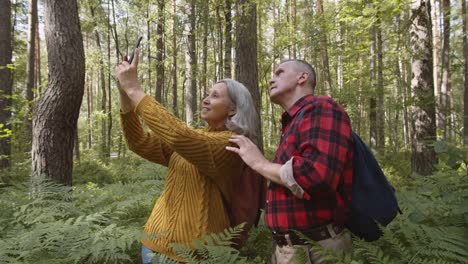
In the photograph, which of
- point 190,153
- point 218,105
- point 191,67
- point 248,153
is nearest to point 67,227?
point 190,153

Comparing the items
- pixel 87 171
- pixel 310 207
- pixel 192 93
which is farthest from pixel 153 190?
pixel 87 171

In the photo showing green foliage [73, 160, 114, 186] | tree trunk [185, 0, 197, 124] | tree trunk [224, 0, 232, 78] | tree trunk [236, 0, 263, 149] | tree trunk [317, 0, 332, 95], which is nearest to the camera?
tree trunk [236, 0, 263, 149]

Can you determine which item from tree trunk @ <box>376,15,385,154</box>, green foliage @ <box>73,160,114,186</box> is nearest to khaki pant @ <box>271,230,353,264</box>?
green foliage @ <box>73,160,114,186</box>

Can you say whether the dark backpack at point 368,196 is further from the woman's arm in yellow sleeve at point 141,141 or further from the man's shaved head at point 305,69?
the woman's arm in yellow sleeve at point 141,141

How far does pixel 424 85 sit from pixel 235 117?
7326 millimetres

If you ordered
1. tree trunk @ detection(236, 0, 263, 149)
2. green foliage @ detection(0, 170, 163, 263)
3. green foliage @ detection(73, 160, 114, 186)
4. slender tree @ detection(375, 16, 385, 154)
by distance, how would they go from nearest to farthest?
green foliage @ detection(0, 170, 163, 263) → tree trunk @ detection(236, 0, 263, 149) → green foliage @ detection(73, 160, 114, 186) → slender tree @ detection(375, 16, 385, 154)

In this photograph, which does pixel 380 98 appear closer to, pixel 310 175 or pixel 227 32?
pixel 227 32

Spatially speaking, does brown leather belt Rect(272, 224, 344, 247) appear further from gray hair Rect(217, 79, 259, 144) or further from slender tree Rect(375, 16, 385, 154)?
slender tree Rect(375, 16, 385, 154)

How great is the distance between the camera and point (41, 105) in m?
4.97

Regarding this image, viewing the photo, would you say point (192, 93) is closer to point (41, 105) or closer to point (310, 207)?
point (41, 105)

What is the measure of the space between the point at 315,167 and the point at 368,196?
0.39 meters

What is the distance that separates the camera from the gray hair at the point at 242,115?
2387 mm

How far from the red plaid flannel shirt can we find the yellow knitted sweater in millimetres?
347

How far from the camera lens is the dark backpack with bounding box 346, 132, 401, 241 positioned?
1981mm
